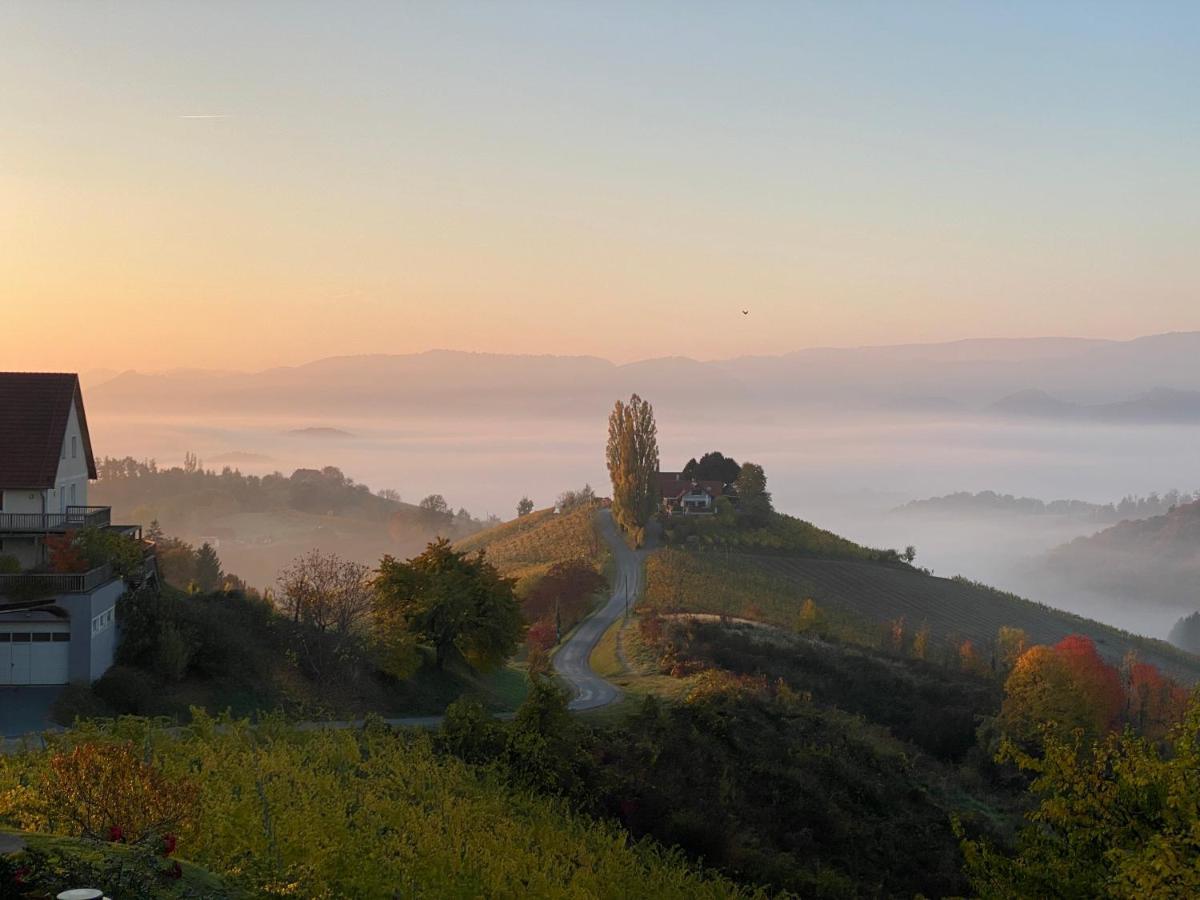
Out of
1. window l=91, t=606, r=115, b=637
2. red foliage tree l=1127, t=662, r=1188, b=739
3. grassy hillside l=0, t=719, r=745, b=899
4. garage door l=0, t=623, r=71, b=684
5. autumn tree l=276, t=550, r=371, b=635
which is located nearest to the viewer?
grassy hillside l=0, t=719, r=745, b=899

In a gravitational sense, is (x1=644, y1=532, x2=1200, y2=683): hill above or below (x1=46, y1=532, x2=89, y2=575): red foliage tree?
below

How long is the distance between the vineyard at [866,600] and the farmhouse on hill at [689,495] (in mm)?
14068

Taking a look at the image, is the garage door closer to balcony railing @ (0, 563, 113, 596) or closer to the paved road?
balcony railing @ (0, 563, 113, 596)

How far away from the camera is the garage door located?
32.9 metres

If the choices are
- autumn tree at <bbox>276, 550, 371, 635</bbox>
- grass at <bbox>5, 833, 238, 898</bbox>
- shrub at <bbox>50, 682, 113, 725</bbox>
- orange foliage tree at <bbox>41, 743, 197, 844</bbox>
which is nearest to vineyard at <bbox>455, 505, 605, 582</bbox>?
autumn tree at <bbox>276, 550, 371, 635</bbox>

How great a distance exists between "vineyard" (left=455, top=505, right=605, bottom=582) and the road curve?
1.94 m

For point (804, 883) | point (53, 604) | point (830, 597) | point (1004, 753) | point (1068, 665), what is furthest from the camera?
point (830, 597)

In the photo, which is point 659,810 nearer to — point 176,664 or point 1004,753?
point 1004,753

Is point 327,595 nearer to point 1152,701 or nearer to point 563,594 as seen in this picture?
point 563,594

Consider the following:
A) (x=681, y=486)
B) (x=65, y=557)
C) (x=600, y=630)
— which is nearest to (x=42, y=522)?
(x=65, y=557)

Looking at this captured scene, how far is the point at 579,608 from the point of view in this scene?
83438 millimetres

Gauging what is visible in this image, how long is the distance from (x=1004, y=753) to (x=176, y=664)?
27151 mm

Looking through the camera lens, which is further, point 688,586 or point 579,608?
point 688,586

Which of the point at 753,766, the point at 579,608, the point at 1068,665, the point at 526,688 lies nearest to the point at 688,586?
the point at 579,608
